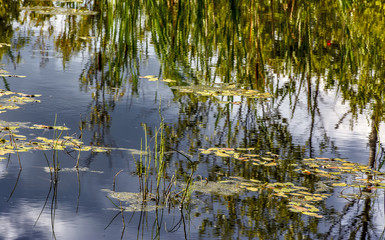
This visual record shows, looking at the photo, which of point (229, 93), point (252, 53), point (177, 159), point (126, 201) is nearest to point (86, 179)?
point (126, 201)

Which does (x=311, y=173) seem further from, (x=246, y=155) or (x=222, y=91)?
(x=222, y=91)

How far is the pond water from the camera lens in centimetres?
289

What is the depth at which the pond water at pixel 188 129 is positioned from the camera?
9.48 ft

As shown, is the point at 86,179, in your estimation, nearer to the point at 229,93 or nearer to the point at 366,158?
the point at 366,158

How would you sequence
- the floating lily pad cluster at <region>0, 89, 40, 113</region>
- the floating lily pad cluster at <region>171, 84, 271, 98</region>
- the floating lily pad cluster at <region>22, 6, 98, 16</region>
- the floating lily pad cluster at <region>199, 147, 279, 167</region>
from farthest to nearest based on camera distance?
1. the floating lily pad cluster at <region>22, 6, 98, 16</region>
2. the floating lily pad cluster at <region>171, 84, 271, 98</region>
3. the floating lily pad cluster at <region>0, 89, 40, 113</region>
4. the floating lily pad cluster at <region>199, 147, 279, 167</region>

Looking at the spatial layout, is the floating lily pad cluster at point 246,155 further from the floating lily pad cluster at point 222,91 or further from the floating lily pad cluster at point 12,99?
the floating lily pad cluster at point 12,99

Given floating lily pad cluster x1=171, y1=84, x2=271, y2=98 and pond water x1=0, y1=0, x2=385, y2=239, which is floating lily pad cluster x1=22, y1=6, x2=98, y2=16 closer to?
pond water x1=0, y1=0, x2=385, y2=239

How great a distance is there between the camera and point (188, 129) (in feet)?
14.0

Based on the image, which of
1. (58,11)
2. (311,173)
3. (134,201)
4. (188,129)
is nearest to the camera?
(134,201)

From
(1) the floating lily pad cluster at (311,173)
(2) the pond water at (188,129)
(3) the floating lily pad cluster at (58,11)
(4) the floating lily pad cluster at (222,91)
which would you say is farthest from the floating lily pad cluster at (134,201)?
(3) the floating lily pad cluster at (58,11)

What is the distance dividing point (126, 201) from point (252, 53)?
3773 mm

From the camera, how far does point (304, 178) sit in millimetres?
3492

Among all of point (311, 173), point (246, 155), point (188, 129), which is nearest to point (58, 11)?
point (188, 129)

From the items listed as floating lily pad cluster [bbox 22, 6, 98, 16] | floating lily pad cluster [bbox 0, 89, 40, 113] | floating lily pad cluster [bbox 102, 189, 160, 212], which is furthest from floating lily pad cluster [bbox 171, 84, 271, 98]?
floating lily pad cluster [bbox 22, 6, 98, 16]
